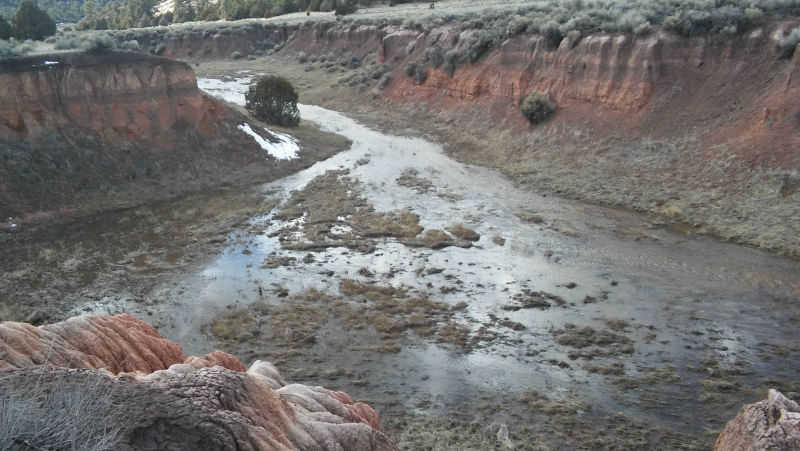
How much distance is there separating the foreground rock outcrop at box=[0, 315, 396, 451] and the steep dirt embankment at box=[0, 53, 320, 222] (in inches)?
598

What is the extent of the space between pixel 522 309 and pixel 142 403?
36.9 ft

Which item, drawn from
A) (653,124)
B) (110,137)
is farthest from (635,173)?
(110,137)

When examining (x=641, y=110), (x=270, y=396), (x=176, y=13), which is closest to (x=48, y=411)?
(x=270, y=396)

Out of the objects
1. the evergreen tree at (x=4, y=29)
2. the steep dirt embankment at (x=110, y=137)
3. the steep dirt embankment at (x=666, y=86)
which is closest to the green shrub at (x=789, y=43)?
the steep dirt embankment at (x=666, y=86)

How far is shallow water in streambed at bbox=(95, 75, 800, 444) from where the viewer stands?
492 inches

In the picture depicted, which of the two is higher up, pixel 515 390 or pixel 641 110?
pixel 641 110

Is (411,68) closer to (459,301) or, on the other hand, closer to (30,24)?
(30,24)

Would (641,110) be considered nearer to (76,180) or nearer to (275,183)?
(275,183)

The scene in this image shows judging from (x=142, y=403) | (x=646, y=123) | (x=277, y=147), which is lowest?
(x=277, y=147)

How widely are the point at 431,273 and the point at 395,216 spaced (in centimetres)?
485

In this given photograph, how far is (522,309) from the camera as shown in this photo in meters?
15.8

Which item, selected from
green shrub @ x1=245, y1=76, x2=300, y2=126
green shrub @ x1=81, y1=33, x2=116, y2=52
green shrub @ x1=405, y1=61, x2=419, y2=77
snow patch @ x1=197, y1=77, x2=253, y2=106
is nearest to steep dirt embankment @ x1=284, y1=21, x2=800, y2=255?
green shrub @ x1=405, y1=61, x2=419, y2=77

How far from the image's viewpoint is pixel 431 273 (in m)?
17.9

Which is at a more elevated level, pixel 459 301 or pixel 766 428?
pixel 766 428
